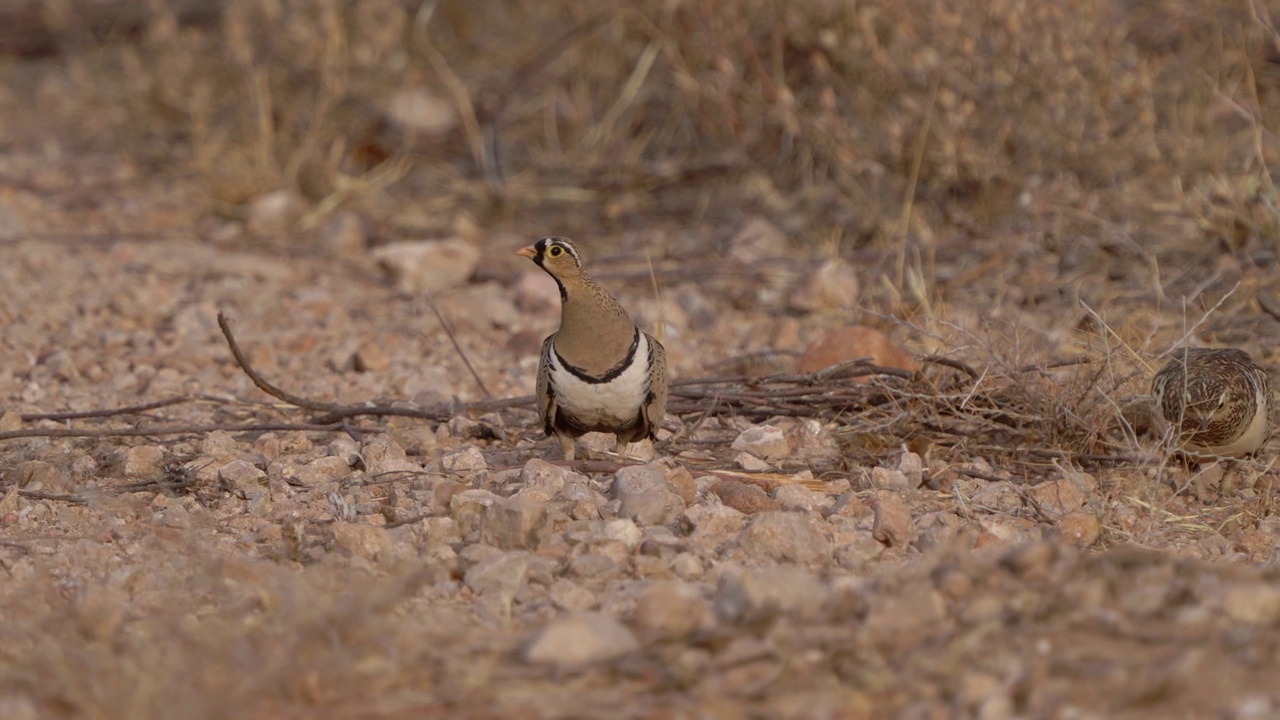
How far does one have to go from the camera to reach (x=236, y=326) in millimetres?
6230

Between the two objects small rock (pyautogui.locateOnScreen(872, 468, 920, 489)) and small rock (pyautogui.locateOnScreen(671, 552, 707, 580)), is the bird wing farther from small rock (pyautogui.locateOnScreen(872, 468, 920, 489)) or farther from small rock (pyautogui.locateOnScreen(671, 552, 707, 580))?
small rock (pyautogui.locateOnScreen(671, 552, 707, 580))

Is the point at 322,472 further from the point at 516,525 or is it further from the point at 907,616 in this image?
the point at 907,616

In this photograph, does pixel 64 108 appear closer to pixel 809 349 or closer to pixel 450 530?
pixel 809 349

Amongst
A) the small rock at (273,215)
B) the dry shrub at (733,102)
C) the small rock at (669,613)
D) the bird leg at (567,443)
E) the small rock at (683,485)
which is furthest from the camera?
the small rock at (273,215)

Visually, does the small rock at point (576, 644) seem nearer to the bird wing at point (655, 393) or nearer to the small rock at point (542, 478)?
the small rock at point (542, 478)

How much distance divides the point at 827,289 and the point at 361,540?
3255mm

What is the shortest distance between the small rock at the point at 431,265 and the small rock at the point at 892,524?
3536mm

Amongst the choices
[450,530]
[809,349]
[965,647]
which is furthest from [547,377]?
[965,647]

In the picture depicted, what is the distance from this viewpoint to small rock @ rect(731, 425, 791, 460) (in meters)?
4.44

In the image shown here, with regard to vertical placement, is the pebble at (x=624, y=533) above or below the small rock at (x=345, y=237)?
above

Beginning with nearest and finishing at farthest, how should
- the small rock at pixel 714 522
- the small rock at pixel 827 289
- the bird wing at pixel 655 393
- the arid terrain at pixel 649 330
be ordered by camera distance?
the arid terrain at pixel 649 330 < the small rock at pixel 714 522 < the bird wing at pixel 655 393 < the small rock at pixel 827 289

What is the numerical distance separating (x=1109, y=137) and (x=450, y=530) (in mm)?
4103

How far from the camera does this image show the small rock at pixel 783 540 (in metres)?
3.45

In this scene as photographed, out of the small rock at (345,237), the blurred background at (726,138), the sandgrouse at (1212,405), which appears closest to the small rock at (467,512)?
the sandgrouse at (1212,405)
